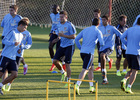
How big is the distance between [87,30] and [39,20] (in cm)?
1154

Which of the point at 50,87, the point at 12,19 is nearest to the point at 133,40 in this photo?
the point at 50,87

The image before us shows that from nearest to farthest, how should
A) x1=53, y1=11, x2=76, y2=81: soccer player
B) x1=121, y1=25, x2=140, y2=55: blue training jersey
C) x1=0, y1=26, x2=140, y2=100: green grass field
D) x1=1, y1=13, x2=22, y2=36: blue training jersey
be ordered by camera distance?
x1=0, y1=26, x2=140, y2=100: green grass field < x1=121, y1=25, x2=140, y2=55: blue training jersey < x1=53, y1=11, x2=76, y2=81: soccer player < x1=1, y1=13, x2=22, y2=36: blue training jersey

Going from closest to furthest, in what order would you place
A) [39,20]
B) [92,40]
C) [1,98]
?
1. [1,98]
2. [92,40]
3. [39,20]

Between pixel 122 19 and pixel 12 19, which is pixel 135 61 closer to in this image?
pixel 122 19

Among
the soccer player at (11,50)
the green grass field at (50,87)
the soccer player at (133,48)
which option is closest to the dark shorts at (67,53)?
the green grass field at (50,87)

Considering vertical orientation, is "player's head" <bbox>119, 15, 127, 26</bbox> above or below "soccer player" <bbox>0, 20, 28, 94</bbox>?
above

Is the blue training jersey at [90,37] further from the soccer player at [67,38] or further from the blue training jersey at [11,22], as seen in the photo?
the blue training jersey at [11,22]

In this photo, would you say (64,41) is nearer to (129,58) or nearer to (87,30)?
(87,30)

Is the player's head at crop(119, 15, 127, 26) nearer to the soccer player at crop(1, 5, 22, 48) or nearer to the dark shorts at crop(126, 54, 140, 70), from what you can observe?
the dark shorts at crop(126, 54, 140, 70)

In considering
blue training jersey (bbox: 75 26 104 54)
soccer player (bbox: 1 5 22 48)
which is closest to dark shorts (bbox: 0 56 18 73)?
blue training jersey (bbox: 75 26 104 54)

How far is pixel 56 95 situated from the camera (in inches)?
348

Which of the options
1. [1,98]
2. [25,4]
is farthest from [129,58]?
[25,4]

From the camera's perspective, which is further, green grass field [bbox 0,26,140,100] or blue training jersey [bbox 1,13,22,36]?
blue training jersey [bbox 1,13,22,36]

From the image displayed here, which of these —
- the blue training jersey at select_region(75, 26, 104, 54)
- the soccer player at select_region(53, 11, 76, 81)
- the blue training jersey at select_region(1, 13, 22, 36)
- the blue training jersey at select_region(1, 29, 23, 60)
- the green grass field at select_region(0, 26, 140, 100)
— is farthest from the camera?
the blue training jersey at select_region(1, 13, 22, 36)
